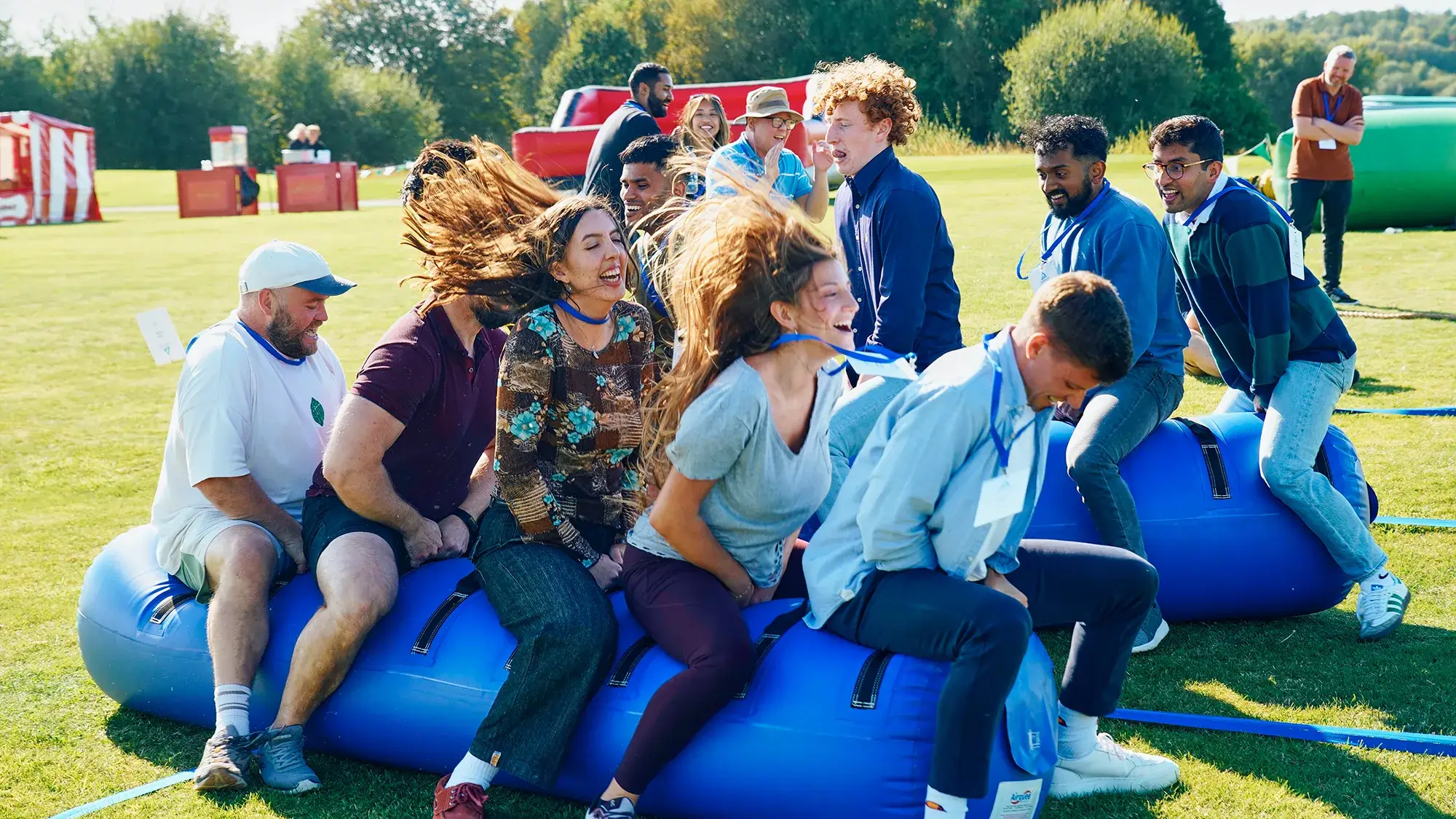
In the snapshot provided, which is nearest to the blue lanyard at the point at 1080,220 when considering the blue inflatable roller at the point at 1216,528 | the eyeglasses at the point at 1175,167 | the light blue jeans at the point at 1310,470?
the eyeglasses at the point at 1175,167

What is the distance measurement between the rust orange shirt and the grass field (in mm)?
1364

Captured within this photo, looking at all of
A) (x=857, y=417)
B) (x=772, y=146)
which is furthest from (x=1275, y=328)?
(x=772, y=146)

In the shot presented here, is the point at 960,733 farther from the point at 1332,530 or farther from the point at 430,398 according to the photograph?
the point at 1332,530

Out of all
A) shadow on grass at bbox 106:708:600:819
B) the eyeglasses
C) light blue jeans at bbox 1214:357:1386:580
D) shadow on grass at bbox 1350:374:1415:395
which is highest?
the eyeglasses

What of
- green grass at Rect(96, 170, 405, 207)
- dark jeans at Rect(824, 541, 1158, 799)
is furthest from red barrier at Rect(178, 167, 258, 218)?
dark jeans at Rect(824, 541, 1158, 799)

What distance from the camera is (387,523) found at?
4020 millimetres

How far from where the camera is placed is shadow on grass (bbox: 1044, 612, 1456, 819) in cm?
363

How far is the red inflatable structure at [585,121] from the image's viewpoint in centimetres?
2464

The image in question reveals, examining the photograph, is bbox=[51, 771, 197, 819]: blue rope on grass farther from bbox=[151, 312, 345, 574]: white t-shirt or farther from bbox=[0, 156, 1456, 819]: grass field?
bbox=[151, 312, 345, 574]: white t-shirt

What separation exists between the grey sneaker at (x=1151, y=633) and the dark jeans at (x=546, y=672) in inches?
82.4

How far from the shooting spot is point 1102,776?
142 inches

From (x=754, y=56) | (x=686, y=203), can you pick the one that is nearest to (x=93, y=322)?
(x=686, y=203)

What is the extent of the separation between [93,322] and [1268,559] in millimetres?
12596

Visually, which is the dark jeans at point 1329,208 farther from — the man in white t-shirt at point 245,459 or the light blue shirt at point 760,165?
the man in white t-shirt at point 245,459
